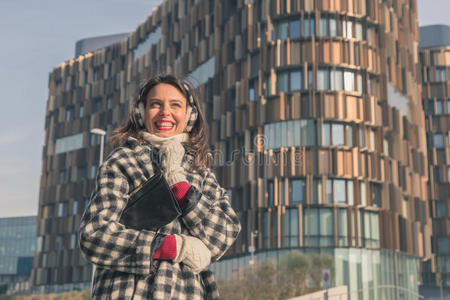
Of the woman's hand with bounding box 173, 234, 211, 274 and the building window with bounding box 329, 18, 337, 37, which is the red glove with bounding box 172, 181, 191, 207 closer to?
the woman's hand with bounding box 173, 234, 211, 274

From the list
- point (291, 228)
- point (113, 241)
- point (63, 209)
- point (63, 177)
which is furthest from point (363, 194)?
point (113, 241)

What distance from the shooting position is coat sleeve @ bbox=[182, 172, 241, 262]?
3402mm

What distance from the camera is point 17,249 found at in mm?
130500

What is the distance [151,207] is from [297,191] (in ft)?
130

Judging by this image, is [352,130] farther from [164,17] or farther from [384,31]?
[164,17]

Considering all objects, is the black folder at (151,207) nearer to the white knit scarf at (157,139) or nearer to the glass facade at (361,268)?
the white knit scarf at (157,139)

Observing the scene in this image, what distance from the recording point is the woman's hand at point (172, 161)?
3506mm

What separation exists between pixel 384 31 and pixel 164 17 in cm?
2265

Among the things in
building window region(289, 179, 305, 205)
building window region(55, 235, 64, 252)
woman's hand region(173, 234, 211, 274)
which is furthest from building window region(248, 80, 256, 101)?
woman's hand region(173, 234, 211, 274)

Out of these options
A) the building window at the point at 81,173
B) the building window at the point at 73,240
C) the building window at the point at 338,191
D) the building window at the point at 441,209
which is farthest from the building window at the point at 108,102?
the building window at the point at 441,209

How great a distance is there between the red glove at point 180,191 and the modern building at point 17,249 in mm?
132309

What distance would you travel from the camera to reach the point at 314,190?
1666 inches

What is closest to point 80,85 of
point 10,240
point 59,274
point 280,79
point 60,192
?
point 60,192

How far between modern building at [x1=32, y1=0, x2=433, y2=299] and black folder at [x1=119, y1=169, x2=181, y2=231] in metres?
39.0
